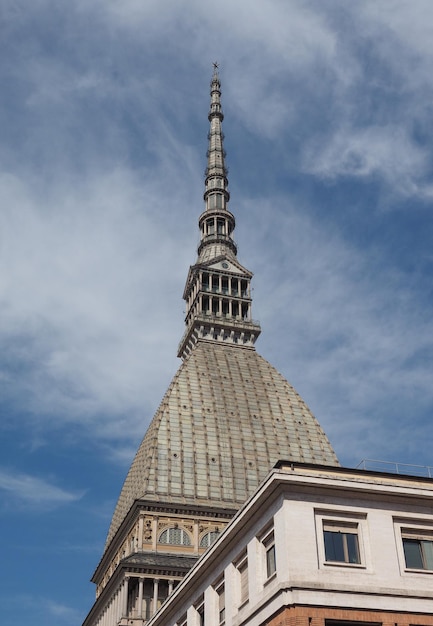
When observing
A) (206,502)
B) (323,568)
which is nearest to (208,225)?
(206,502)

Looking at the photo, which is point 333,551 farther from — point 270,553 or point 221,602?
point 221,602

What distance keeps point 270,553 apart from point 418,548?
6.83 meters

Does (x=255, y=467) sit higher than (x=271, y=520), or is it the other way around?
(x=255, y=467)

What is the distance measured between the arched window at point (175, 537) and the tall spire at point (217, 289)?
134ft

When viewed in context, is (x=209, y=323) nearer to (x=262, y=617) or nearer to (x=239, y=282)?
(x=239, y=282)

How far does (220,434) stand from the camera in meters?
119

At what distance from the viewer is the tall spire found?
13662cm

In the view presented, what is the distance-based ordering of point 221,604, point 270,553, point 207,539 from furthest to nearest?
point 207,539
point 221,604
point 270,553

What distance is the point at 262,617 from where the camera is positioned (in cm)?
3644

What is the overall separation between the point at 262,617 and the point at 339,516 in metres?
5.61

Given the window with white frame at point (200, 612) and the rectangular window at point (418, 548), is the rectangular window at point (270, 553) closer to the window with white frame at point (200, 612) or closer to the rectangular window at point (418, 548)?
the rectangular window at point (418, 548)

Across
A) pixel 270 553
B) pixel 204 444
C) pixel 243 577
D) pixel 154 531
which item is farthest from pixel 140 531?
pixel 270 553

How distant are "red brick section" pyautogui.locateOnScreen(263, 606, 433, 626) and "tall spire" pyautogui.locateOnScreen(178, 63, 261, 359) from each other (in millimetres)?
100195

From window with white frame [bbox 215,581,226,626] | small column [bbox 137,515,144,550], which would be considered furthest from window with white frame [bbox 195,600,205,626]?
small column [bbox 137,515,144,550]
